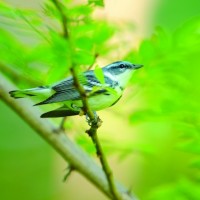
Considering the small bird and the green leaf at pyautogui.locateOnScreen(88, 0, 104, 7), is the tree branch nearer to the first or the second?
the small bird

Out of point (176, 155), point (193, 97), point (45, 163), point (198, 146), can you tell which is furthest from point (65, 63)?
point (45, 163)

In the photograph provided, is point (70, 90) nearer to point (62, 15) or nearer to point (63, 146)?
point (62, 15)

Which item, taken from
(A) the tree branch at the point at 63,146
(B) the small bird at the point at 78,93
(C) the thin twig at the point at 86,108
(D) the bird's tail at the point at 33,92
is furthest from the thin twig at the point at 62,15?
(A) the tree branch at the point at 63,146

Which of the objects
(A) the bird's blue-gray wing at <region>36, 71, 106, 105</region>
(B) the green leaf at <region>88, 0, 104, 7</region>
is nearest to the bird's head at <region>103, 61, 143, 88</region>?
(A) the bird's blue-gray wing at <region>36, 71, 106, 105</region>

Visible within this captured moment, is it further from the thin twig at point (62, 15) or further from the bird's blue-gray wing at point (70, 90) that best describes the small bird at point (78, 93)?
the thin twig at point (62, 15)

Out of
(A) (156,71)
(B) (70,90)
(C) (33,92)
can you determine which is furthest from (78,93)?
(A) (156,71)

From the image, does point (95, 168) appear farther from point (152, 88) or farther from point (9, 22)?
point (9, 22)
